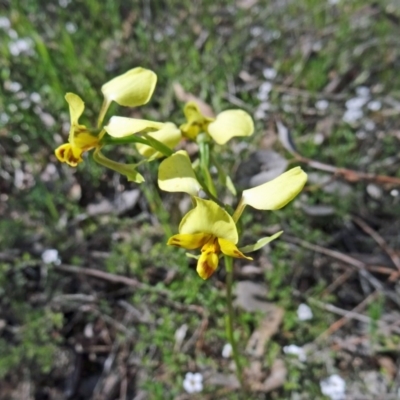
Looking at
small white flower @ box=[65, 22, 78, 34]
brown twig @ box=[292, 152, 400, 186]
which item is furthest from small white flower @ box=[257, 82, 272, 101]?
small white flower @ box=[65, 22, 78, 34]

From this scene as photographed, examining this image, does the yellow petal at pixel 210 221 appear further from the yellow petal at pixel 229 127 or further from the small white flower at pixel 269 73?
the small white flower at pixel 269 73

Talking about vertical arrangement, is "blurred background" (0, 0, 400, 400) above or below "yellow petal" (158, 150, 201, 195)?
below

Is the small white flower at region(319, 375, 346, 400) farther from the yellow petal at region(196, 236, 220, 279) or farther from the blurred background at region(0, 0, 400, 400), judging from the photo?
the yellow petal at region(196, 236, 220, 279)

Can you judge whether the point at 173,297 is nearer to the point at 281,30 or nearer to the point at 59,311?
the point at 59,311

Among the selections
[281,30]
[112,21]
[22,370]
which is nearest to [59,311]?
[22,370]

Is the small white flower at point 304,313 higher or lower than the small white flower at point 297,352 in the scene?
higher

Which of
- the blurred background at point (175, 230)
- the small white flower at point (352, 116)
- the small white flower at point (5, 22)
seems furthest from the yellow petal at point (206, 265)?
the small white flower at point (5, 22)
